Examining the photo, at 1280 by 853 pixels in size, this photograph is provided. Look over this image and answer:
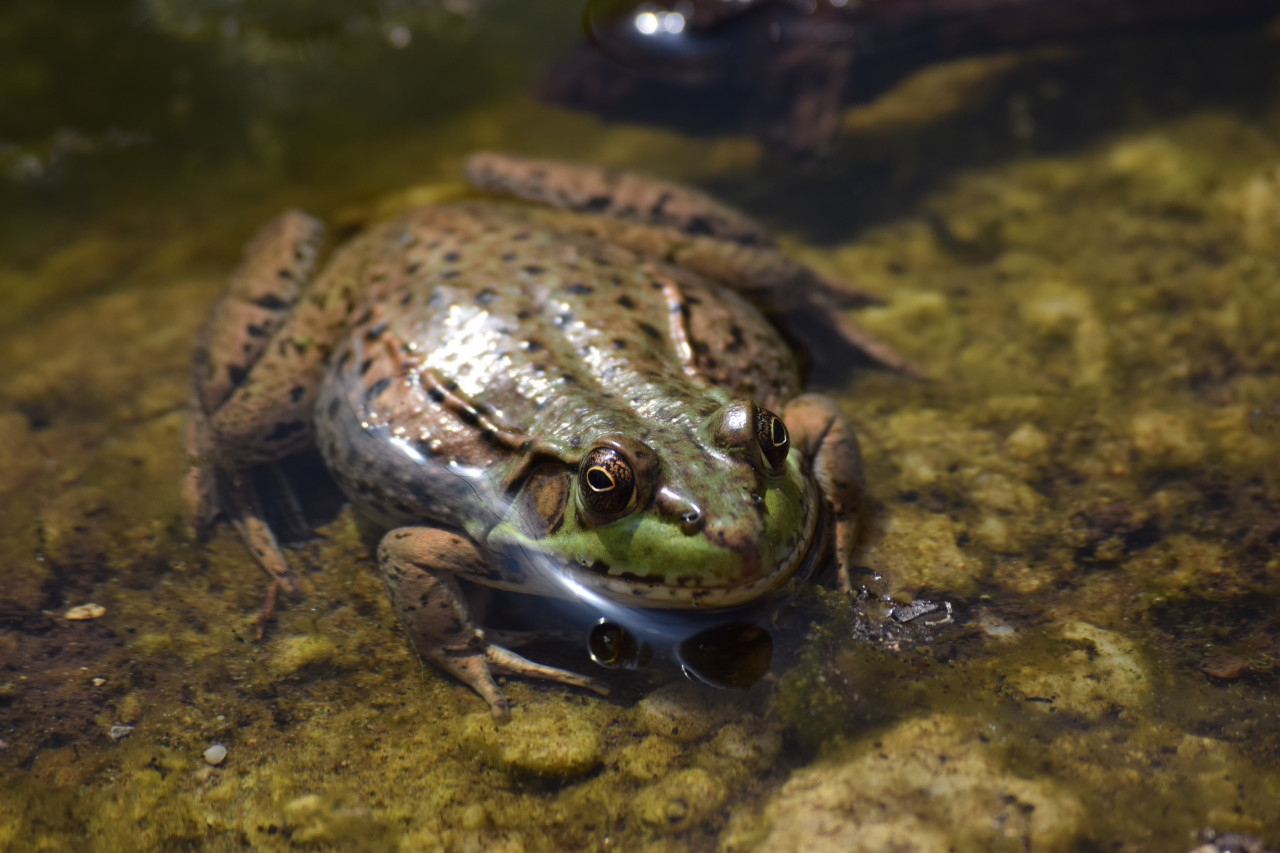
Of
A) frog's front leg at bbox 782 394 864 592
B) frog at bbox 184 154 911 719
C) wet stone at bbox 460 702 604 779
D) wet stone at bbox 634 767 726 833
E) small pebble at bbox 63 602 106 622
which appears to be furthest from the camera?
small pebble at bbox 63 602 106 622

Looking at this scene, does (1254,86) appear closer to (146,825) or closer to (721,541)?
(721,541)

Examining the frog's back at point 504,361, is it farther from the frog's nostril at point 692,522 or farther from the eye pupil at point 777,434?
the frog's nostril at point 692,522

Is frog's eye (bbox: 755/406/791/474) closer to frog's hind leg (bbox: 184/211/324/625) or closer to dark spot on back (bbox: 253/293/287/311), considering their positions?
frog's hind leg (bbox: 184/211/324/625)

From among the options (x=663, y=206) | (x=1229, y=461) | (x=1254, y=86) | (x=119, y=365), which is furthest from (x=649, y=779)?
(x=1254, y=86)

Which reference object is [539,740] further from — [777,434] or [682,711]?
[777,434]

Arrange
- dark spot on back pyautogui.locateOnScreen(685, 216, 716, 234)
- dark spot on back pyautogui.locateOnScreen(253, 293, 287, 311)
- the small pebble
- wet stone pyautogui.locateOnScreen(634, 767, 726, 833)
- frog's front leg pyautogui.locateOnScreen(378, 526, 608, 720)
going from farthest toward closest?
1. dark spot on back pyautogui.locateOnScreen(685, 216, 716, 234)
2. dark spot on back pyautogui.locateOnScreen(253, 293, 287, 311)
3. the small pebble
4. frog's front leg pyautogui.locateOnScreen(378, 526, 608, 720)
5. wet stone pyautogui.locateOnScreen(634, 767, 726, 833)

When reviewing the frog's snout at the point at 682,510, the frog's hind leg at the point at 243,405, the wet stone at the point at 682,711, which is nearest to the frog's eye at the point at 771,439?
the frog's snout at the point at 682,510

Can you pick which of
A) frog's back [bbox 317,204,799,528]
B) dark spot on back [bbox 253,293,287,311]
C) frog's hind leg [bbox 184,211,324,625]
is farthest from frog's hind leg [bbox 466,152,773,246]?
dark spot on back [bbox 253,293,287,311]
